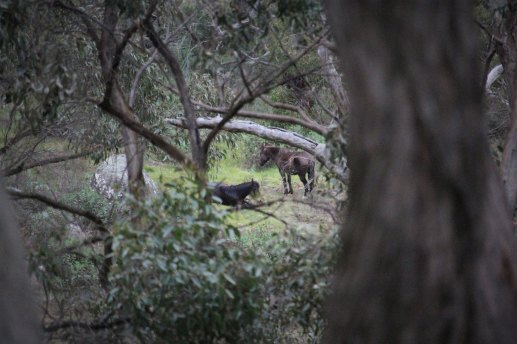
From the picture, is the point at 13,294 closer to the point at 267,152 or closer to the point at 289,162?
the point at 289,162

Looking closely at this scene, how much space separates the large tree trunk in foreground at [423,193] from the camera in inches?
135

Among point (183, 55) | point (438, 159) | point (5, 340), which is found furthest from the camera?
point (183, 55)

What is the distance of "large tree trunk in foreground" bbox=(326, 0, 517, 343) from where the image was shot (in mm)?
3422

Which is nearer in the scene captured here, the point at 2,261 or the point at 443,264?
the point at 2,261

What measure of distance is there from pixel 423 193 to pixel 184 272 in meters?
1.88

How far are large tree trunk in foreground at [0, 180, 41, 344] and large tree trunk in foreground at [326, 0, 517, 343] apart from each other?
52.7 inches

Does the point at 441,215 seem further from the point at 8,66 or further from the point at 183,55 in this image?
the point at 183,55

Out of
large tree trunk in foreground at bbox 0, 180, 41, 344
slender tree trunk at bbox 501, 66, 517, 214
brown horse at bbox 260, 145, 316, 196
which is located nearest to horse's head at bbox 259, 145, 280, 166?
brown horse at bbox 260, 145, 316, 196

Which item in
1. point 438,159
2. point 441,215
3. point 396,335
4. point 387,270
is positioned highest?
point 438,159

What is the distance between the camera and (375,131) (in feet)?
11.5

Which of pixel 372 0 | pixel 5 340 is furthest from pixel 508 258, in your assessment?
pixel 5 340

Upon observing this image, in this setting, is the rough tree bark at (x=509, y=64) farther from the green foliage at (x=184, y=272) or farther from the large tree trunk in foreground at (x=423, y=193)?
the large tree trunk in foreground at (x=423, y=193)

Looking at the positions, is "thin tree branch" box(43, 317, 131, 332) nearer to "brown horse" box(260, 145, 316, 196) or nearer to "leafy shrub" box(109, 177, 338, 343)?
"leafy shrub" box(109, 177, 338, 343)

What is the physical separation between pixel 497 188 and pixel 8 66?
18.9 feet
